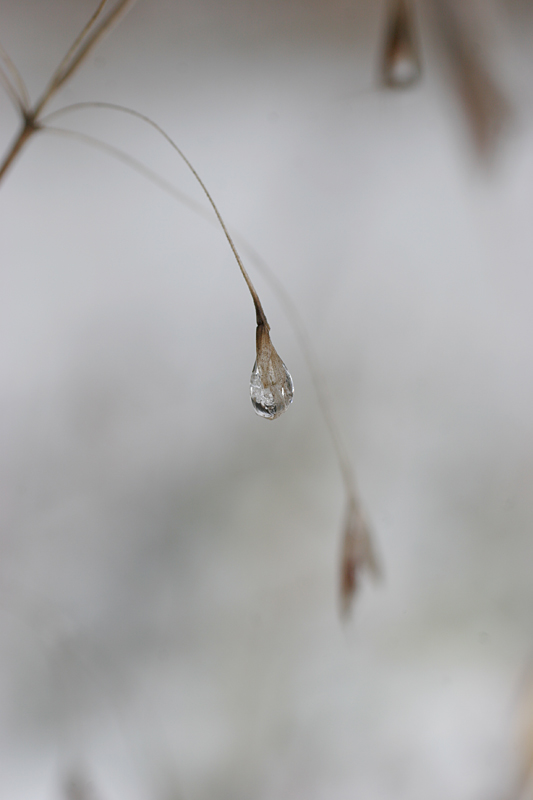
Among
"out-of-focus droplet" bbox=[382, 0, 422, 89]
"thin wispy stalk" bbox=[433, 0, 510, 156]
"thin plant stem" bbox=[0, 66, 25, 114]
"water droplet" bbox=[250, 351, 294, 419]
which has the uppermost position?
"thin wispy stalk" bbox=[433, 0, 510, 156]

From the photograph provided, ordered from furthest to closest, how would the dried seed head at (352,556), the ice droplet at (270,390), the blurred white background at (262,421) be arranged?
the blurred white background at (262,421) → the dried seed head at (352,556) → the ice droplet at (270,390)

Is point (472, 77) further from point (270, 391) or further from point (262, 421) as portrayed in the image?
point (270, 391)

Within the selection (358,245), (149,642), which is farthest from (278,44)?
(149,642)

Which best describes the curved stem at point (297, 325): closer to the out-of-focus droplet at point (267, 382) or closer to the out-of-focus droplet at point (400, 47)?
the out-of-focus droplet at point (400, 47)

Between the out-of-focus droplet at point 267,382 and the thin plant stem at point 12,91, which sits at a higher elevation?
the thin plant stem at point 12,91

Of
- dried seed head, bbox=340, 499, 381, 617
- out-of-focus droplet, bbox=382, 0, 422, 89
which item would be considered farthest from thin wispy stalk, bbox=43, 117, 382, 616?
out-of-focus droplet, bbox=382, 0, 422, 89

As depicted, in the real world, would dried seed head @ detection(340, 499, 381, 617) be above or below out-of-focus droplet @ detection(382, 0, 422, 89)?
below

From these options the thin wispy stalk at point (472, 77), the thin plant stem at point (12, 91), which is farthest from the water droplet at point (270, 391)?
the thin wispy stalk at point (472, 77)

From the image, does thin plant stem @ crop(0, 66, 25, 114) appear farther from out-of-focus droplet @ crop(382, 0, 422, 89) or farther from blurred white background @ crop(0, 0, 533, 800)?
out-of-focus droplet @ crop(382, 0, 422, 89)
